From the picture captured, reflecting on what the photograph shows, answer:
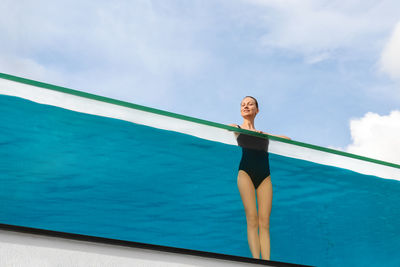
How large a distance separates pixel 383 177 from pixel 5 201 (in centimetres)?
348

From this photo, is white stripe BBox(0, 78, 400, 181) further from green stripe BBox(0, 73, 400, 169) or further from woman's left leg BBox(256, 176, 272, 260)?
woman's left leg BBox(256, 176, 272, 260)

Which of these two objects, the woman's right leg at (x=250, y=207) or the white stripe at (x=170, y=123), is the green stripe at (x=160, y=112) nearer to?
the white stripe at (x=170, y=123)

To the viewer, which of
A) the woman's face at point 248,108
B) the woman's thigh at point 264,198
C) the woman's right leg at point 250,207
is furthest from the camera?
the woman's face at point 248,108

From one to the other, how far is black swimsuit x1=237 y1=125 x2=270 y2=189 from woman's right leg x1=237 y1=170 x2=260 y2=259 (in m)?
0.06

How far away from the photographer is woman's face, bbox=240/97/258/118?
4047 millimetres

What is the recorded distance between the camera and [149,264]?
9.27 feet

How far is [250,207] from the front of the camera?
343 centimetres

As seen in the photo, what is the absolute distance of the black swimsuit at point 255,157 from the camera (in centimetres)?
347

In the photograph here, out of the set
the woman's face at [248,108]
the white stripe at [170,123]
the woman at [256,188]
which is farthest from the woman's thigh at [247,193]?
the woman's face at [248,108]

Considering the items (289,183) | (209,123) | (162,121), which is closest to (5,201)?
(162,121)

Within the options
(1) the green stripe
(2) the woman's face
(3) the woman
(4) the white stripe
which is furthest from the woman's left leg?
(2) the woman's face

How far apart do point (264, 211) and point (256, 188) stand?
0.71 feet

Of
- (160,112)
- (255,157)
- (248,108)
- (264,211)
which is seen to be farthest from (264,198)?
(160,112)

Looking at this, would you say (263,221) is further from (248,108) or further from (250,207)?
(248,108)
